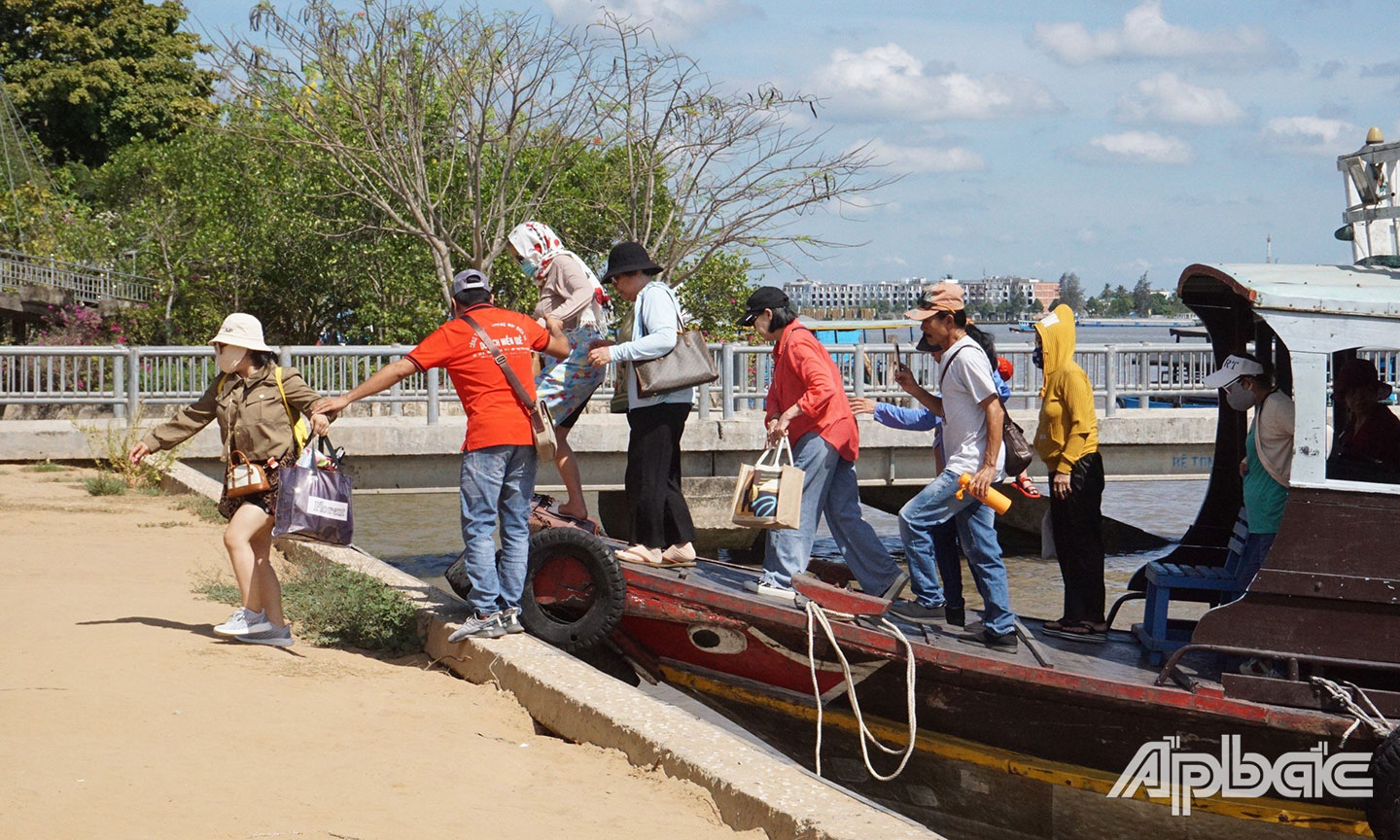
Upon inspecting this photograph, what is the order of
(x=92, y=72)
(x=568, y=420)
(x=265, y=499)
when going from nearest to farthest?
1. (x=265, y=499)
2. (x=568, y=420)
3. (x=92, y=72)

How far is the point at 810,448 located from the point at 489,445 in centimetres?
171

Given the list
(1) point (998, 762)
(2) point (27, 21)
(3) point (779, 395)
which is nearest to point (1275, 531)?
(1) point (998, 762)

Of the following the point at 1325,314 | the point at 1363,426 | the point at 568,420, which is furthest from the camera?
the point at 568,420

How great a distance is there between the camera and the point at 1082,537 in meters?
7.24

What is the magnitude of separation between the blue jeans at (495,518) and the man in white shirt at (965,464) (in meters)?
1.90

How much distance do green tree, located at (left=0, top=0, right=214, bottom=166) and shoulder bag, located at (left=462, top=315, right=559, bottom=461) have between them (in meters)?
40.8

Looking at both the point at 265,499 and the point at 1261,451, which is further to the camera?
the point at 265,499

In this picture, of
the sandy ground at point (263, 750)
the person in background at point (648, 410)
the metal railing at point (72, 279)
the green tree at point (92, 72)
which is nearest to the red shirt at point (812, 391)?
the person in background at point (648, 410)

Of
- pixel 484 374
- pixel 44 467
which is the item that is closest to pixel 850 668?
pixel 484 374

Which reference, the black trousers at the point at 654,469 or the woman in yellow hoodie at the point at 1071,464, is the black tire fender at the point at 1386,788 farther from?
the black trousers at the point at 654,469

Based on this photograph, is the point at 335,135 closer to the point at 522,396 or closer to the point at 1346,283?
the point at 522,396

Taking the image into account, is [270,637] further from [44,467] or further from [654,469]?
[44,467]

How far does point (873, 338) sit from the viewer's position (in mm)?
39781

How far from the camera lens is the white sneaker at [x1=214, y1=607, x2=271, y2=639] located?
277 inches
